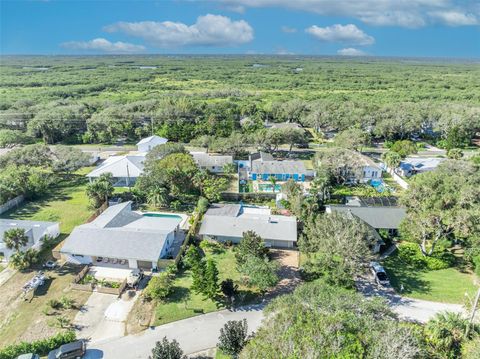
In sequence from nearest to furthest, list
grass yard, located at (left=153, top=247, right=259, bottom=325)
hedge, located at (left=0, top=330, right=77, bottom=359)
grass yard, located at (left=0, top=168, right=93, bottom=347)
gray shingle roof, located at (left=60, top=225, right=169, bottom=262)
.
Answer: hedge, located at (left=0, top=330, right=77, bottom=359) < grass yard, located at (left=0, top=168, right=93, bottom=347) < grass yard, located at (left=153, top=247, right=259, bottom=325) < gray shingle roof, located at (left=60, top=225, right=169, bottom=262)

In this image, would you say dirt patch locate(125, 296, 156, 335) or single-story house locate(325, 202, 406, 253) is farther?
single-story house locate(325, 202, 406, 253)

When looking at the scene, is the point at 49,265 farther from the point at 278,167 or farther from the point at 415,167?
the point at 415,167

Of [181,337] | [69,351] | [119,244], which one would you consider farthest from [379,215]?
[69,351]

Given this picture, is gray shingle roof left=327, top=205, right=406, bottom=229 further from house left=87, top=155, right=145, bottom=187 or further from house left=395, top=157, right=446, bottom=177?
house left=87, top=155, right=145, bottom=187

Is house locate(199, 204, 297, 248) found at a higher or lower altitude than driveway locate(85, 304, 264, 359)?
higher

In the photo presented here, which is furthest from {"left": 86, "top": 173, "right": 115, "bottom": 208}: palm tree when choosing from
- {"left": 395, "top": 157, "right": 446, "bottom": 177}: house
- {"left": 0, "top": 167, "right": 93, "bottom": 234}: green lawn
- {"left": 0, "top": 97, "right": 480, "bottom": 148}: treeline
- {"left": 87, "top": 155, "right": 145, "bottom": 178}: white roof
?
{"left": 395, "top": 157, "right": 446, "bottom": 177}: house

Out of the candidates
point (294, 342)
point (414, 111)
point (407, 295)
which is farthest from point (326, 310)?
point (414, 111)

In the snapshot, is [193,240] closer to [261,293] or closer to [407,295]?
[261,293]

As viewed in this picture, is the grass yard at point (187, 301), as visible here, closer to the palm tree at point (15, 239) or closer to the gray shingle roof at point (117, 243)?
the gray shingle roof at point (117, 243)
